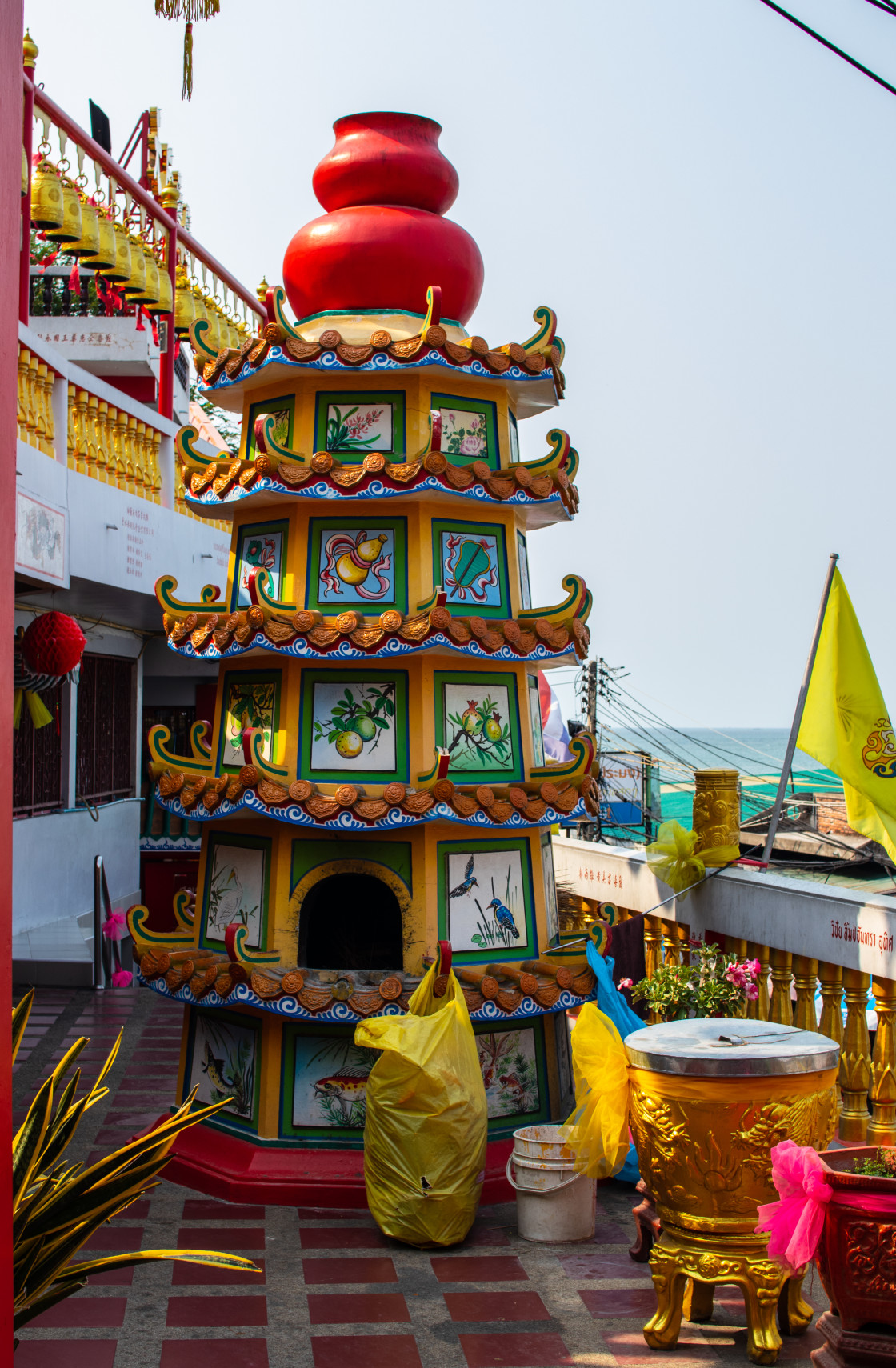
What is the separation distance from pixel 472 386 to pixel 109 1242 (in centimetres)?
471

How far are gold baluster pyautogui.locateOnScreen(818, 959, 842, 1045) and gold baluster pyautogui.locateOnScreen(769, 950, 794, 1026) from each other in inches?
14.4

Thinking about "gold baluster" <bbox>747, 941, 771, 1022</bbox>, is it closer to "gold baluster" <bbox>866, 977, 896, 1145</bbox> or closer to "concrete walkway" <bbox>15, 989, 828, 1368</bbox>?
"gold baluster" <bbox>866, 977, 896, 1145</bbox>

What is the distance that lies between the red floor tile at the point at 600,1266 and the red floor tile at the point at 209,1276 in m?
1.32

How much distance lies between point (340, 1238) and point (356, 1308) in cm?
76

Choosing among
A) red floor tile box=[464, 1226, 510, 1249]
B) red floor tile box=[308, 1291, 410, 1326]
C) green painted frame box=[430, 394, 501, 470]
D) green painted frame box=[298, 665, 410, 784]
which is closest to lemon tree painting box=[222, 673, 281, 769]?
green painted frame box=[298, 665, 410, 784]

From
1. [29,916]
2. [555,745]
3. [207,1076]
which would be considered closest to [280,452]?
[207,1076]

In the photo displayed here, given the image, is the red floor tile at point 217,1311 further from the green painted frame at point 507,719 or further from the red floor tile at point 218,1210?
the green painted frame at point 507,719

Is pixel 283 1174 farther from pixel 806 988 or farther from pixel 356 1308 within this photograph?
pixel 806 988

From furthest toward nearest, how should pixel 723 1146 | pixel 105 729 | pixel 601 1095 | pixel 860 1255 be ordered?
Answer: pixel 105 729 → pixel 601 1095 → pixel 723 1146 → pixel 860 1255

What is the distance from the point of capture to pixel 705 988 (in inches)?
237

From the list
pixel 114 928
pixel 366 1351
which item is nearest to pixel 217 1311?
pixel 366 1351

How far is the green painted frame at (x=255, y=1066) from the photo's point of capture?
6.47 meters

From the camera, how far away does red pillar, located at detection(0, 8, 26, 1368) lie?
206 cm

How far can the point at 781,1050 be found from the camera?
14.7 feet
